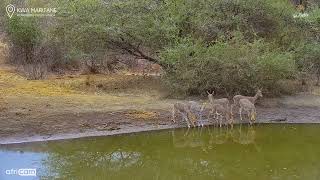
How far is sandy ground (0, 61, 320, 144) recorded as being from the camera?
15875mm

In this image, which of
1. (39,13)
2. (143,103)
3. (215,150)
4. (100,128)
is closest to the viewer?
(215,150)

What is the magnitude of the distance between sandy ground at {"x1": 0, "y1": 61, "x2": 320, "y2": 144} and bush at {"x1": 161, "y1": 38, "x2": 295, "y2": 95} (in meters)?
0.87

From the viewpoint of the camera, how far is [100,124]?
650 inches

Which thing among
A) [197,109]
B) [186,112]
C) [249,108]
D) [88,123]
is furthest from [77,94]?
[249,108]

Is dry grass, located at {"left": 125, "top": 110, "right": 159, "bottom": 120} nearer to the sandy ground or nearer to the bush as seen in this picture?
the sandy ground

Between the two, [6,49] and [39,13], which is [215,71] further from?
[6,49]

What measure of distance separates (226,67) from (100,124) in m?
5.34

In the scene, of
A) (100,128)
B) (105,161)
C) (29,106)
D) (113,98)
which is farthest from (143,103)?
(105,161)

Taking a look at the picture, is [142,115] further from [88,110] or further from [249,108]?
[249,108]

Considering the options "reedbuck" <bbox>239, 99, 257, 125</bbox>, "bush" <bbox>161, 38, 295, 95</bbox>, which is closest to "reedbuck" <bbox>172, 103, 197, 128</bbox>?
"reedbuck" <bbox>239, 99, 257, 125</bbox>

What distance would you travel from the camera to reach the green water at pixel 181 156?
41.5ft

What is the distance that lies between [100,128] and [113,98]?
3035mm

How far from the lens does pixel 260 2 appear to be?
21.0m

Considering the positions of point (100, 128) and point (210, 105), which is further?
point (210, 105)
